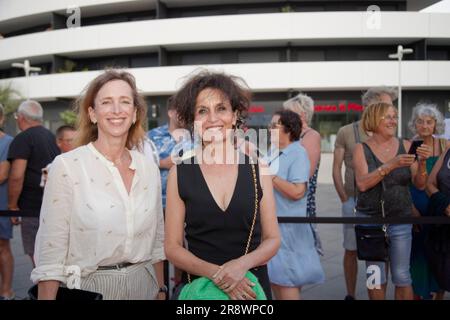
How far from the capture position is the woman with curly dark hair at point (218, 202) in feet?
6.47

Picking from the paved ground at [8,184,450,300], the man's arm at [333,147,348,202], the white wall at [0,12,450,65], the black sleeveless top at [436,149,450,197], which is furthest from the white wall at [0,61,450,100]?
the black sleeveless top at [436,149,450,197]

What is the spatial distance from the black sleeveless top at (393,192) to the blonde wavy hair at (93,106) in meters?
2.14

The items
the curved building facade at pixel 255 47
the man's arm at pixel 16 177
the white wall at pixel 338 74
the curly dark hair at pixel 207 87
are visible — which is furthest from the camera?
the white wall at pixel 338 74

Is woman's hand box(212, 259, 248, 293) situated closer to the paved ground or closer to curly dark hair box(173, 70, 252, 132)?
curly dark hair box(173, 70, 252, 132)

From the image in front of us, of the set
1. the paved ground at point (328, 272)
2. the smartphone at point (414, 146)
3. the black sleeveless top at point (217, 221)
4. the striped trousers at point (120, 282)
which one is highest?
the smartphone at point (414, 146)

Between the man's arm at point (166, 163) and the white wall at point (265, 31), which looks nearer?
the man's arm at point (166, 163)

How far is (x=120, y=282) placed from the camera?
212 centimetres

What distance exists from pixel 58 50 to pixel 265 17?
15.2 metres

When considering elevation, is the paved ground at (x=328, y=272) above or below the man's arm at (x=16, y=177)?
below

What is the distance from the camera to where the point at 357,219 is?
342 cm

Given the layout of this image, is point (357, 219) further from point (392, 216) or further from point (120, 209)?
point (120, 209)

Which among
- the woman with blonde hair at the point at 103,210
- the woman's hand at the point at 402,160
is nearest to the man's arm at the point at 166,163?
the woman with blonde hair at the point at 103,210

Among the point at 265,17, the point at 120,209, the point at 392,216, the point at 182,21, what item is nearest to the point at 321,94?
the point at 265,17

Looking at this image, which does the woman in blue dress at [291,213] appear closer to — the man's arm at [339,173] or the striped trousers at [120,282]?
the man's arm at [339,173]
